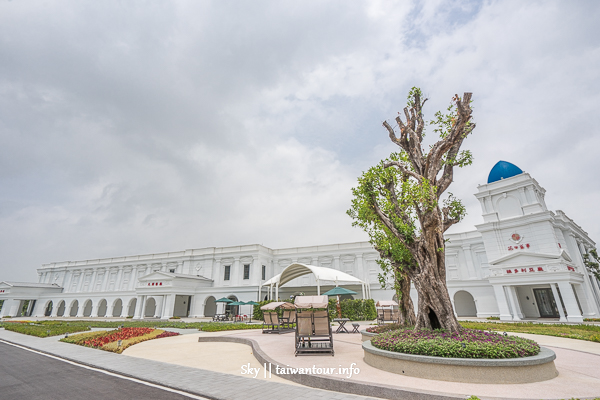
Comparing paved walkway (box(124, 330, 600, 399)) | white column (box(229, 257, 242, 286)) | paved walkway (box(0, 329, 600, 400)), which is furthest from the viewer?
white column (box(229, 257, 242, 286))

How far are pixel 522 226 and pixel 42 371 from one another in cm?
3146

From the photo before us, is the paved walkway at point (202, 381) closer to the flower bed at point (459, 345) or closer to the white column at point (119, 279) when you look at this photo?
the flower bed at point (459, 345)

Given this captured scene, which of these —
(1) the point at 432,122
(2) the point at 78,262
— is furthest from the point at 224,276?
(1) the point at 432,122

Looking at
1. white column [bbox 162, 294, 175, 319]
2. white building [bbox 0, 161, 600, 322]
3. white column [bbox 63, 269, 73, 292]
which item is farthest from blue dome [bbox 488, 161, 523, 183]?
white column [bbox 63, 269, 73, 292]

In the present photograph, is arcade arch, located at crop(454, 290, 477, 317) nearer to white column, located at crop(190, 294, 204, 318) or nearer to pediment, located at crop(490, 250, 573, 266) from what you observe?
pediment, located at crop(490, 250, 573, 266)

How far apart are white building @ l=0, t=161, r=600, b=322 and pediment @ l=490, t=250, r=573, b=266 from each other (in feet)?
0.22

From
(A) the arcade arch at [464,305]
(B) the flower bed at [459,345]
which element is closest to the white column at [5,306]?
(B) the flower bed at [459,345]

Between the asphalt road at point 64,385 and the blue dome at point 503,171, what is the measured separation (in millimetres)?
31524

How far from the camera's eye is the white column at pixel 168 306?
33.0 metres

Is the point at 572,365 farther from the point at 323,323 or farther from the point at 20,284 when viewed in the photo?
the point at 20,284

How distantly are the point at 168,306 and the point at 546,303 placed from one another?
126 ft

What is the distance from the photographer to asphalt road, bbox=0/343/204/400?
17.5ft

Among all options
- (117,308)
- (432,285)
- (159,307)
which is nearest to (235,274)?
(159,307)

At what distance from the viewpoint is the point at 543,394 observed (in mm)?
4688
